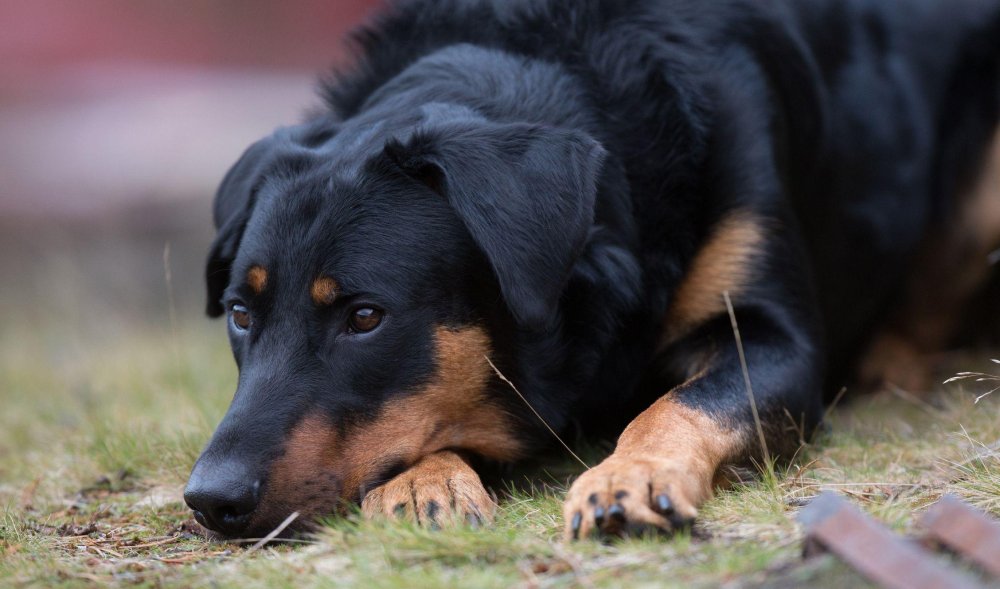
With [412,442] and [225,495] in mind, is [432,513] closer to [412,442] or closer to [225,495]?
[412,442]

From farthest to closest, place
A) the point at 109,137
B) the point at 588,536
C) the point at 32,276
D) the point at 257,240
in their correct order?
the point at 109,137 → the point at 32,276 → the point at 257,240 → the point at 588,536

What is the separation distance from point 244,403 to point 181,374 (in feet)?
8.55

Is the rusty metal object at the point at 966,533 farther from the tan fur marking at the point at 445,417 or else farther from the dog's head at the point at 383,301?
the tan fur marking at the point at 445,417

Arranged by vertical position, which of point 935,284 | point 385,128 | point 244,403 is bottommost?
point 935,284

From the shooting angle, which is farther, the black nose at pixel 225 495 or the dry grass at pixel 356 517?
the black nose at pixel 225 495

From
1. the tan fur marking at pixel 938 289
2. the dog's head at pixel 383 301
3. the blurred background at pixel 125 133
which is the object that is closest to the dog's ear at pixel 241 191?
the dog's head at pixel 383 301

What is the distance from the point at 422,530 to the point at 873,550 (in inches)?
39.4

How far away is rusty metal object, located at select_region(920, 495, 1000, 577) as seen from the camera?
2.11 metres

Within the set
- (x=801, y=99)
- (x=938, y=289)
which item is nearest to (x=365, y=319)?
(x=801, y=99)

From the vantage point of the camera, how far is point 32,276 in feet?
27.2

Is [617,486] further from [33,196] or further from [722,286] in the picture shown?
[33,196]

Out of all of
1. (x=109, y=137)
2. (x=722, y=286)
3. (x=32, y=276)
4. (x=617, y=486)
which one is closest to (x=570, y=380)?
(x=722, y=286)

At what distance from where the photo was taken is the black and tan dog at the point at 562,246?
2.87 metres

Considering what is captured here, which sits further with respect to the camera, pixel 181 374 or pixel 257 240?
pixel 181 374
